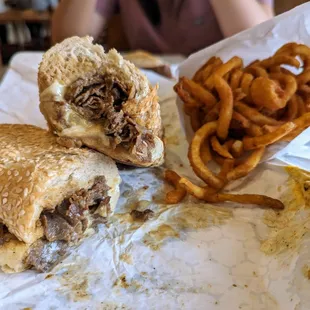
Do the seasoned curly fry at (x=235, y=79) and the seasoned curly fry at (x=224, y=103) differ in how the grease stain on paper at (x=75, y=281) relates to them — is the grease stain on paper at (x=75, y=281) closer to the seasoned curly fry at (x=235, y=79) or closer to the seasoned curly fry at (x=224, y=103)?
the seasoned curly fry at (x=224, y=103)

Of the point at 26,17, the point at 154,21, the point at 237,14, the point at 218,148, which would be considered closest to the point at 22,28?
the point at 26,17

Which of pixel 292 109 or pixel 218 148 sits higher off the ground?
pixel 292 109

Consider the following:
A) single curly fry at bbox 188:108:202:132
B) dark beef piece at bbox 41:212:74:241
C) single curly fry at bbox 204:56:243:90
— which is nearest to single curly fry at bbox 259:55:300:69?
single curly fry at bbox 204:56:243:90

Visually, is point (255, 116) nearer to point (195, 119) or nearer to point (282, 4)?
point (195, 119)

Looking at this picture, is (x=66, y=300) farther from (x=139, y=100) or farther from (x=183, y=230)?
(x=139, y=100)

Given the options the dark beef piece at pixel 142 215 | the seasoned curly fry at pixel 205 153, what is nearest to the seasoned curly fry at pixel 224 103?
the seasoned curly fry at pixel 205 153

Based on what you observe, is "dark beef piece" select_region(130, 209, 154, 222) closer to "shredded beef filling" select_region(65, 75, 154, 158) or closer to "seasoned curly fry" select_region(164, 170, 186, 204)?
"seasoned curly fry" select_region(164, 170, 186, 204)
